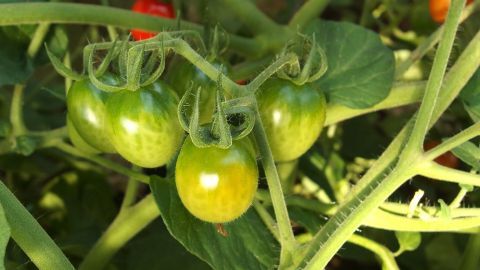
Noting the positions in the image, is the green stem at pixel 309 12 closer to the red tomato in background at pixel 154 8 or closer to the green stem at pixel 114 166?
the red tomato in background at pixel 154 8

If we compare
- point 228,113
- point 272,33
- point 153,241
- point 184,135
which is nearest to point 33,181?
point 153,241

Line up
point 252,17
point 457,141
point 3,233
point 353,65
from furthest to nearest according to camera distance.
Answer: point 252,17
point 353,65
point 457,141
point 3,233

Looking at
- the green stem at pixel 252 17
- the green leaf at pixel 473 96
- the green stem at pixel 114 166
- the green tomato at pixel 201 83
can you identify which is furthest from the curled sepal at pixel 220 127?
the green stem at pixel 252 17

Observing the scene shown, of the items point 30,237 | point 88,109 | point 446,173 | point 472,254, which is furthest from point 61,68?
point 472,254

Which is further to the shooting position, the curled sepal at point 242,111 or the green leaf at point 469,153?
the green leaf at point 469,153

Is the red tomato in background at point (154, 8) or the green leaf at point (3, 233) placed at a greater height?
the red tomato in background at point (154, 8)

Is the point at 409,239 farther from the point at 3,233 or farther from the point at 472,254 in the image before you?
the point at 3,233
